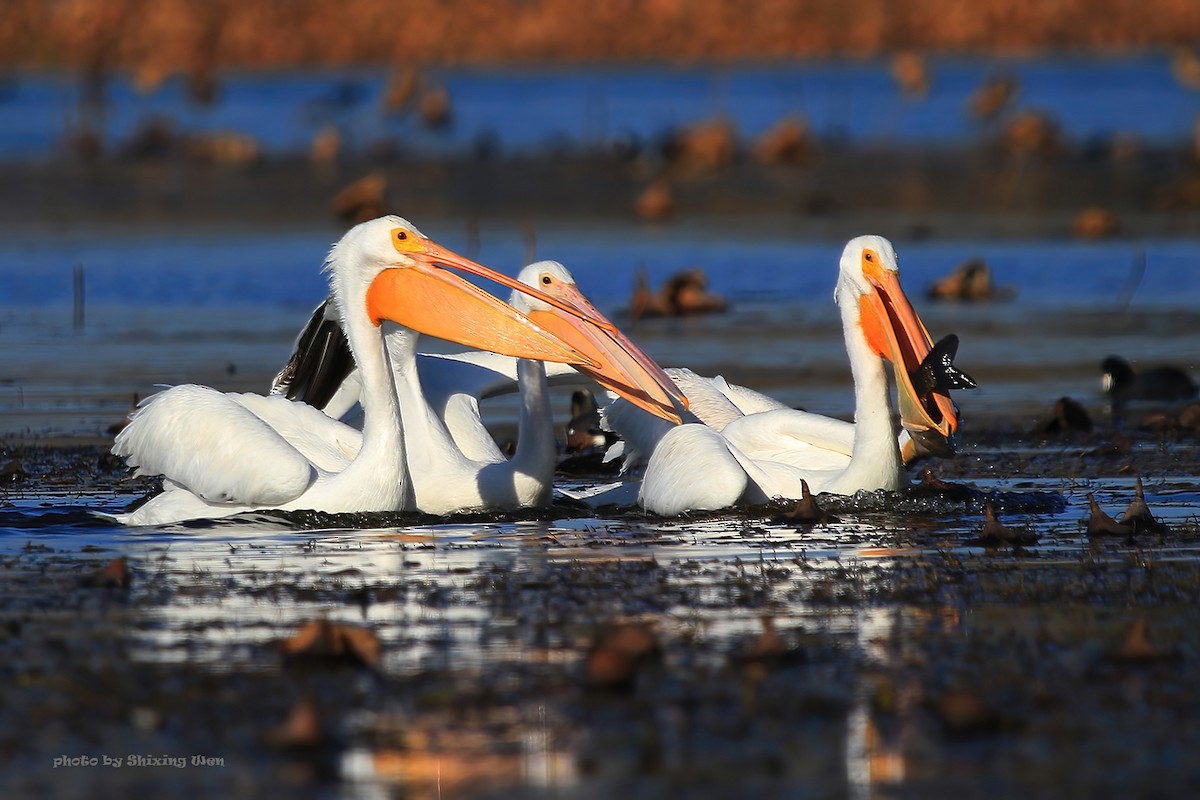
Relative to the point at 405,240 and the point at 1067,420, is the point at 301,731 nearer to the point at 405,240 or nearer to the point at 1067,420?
the point at 405,240

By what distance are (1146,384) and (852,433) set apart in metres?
3.19

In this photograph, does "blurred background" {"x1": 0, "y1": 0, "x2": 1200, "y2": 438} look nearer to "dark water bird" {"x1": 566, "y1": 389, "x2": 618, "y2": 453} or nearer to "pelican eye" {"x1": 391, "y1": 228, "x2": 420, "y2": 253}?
"dark water bird" {"x1": 566, "y1": 389, "x2": 618, "y2": 453}

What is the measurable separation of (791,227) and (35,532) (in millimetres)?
14598

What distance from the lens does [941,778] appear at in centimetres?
408

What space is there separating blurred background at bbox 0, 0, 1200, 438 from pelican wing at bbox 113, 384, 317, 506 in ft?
7.28

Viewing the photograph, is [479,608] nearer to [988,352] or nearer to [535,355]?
[535,355]

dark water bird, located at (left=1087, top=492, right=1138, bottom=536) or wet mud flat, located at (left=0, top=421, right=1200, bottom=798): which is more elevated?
dark water bird, located at (left=1087, top=492, right=1138, bottom=536)

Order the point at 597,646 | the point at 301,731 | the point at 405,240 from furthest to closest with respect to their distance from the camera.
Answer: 1. the point at 405,240
2. the point at 597,646
3. the point at 301,731

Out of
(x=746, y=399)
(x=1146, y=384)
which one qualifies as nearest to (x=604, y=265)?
(x=1146, y=384)

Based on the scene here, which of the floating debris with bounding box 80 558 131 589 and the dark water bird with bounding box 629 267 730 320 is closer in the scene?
the floating debris with bounding box 80 558 131 589

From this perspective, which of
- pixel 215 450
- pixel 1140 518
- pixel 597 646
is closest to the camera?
pixel 597 646

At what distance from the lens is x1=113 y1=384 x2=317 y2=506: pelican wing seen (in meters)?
7.29

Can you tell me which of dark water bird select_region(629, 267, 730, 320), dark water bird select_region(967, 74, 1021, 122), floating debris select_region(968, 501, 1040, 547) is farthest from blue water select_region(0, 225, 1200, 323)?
dark water bird select_region(967, 74, 1021, 122)

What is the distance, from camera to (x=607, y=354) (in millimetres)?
7758
